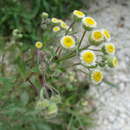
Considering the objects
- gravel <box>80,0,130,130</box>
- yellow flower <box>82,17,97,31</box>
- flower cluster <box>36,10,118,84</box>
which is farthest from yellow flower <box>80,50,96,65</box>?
gravel <box>80,0,130,130</box>

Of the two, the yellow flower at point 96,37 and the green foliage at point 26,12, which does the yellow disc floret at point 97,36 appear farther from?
the green foliage at point 26,12

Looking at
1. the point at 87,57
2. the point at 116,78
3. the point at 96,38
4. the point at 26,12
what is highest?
the point at 26,12

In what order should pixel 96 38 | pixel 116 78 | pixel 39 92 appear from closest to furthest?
pixel 96 38 < pixel 39 92 < pixel 116 78

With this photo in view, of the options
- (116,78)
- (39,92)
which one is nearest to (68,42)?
(39,92)

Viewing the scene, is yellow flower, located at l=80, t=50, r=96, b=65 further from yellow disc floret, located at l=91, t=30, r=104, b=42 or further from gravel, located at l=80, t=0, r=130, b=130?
gravel, located at l=80, t=0, r=130, b=130

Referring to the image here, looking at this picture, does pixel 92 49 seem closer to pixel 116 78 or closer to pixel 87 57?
pixel 87 57

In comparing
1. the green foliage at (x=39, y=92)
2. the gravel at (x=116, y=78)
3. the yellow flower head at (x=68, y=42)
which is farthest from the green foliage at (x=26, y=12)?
the yellow flower head at (x=68, y=42)
